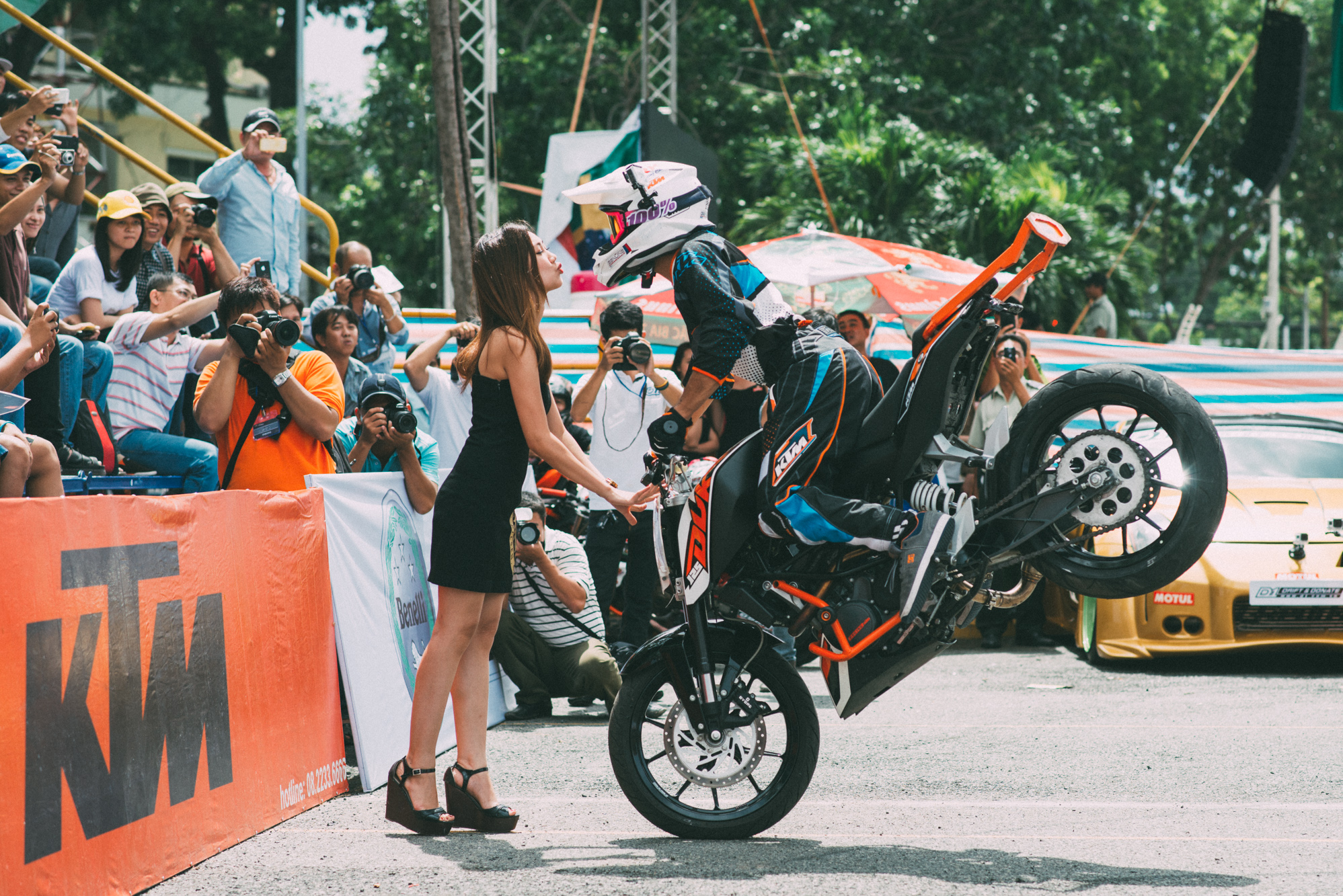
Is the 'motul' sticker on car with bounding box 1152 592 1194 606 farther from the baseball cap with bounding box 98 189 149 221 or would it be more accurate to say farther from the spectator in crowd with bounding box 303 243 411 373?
the baseball cap with bounding box 98 189 149 221

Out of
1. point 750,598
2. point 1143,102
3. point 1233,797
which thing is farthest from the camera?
point 1143,102

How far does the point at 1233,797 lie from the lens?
516 centimetres

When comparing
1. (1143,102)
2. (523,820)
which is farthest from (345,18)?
(523,820)

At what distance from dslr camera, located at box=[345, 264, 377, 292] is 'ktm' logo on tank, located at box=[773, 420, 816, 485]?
479 centimetres

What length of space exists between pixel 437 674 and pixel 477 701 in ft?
0.67

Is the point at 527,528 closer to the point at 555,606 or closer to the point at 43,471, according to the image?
the point at 555,606

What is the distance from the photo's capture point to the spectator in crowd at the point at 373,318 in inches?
352

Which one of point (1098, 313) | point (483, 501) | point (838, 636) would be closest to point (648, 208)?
point (483, 501)

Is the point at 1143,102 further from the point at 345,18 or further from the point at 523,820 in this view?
the point at 523,820

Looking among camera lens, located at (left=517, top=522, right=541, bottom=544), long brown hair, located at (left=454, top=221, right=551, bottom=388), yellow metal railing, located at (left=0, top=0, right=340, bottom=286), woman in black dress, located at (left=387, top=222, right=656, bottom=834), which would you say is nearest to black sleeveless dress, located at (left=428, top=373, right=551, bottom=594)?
woman in black dress, located at (left=387, top=222, right=656, bottom=834)

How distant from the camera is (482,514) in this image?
4793 mm

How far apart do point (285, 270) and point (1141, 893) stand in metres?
7.18

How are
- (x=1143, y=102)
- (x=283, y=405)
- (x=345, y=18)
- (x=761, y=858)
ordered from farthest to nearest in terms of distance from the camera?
1. (x=1143, y=102)
2. (x=345, y=18)
3. (x=283, y=405)
4. (x=761, y=858)

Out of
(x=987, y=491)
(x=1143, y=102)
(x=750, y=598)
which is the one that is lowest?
(x=750, y=598)
